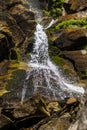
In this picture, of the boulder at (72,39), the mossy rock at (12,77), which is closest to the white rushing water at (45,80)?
the mossy rock at (12,77)

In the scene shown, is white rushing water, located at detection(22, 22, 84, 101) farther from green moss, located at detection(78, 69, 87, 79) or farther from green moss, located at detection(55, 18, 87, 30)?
green moss, located at detection(55, 18, 87, 30)

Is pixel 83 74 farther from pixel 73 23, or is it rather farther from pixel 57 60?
pixel 73 23

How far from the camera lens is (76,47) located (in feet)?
78.5

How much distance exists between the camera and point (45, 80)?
1816 cm

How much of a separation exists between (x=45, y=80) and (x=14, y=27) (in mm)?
7016

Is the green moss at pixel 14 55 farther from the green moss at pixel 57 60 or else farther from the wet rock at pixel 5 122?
the wet rock at pixel 5 122

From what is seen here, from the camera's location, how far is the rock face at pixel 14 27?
2102cm

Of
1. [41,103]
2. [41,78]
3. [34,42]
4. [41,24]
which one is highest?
[41,24]

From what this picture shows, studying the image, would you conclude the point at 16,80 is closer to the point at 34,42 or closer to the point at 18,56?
the point at 18,56

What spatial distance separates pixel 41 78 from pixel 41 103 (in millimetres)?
7192

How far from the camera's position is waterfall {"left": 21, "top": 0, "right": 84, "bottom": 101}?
1658cm

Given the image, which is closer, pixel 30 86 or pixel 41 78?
pixel 30 86

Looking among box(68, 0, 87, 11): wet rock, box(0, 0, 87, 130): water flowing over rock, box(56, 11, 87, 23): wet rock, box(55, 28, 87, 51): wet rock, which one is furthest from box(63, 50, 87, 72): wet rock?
box(68, 0, 87, 11): wet rock

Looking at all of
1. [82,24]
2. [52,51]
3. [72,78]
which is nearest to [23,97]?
[72,78]
